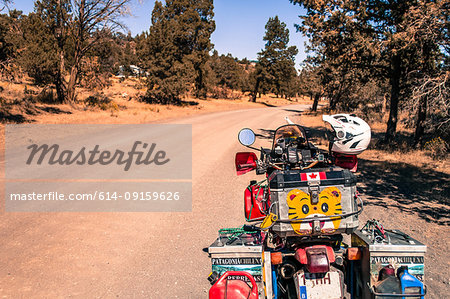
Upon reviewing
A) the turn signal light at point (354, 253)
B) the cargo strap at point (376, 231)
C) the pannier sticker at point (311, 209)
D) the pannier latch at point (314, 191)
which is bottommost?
the turn signal light at point (354, 253)

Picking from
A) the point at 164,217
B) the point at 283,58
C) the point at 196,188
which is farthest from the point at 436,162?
the point at 283,58

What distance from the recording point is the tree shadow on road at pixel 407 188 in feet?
23.4

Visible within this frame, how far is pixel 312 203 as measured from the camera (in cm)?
299

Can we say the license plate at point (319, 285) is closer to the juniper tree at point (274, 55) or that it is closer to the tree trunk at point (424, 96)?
the tree trunk at point (424, 96)

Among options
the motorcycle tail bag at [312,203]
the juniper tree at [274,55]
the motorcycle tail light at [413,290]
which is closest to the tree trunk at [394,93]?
the motorcycle tail bag at [312,203]

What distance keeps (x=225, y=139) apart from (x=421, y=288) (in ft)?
48.1

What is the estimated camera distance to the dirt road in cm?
414

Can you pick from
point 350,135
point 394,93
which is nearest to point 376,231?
point 350,135

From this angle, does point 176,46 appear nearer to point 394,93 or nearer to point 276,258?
point 394,93

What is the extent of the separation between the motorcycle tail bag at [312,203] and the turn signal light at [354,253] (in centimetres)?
34

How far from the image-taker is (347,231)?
10.2 feet

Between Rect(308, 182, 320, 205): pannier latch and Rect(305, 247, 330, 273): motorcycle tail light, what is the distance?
47cm

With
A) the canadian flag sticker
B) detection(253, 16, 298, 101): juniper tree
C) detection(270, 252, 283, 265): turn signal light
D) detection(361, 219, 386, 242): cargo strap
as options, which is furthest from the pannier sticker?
detection(253, 16, 298, 101): juniper tree

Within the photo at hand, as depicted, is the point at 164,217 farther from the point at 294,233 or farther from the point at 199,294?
the point at 294,233
